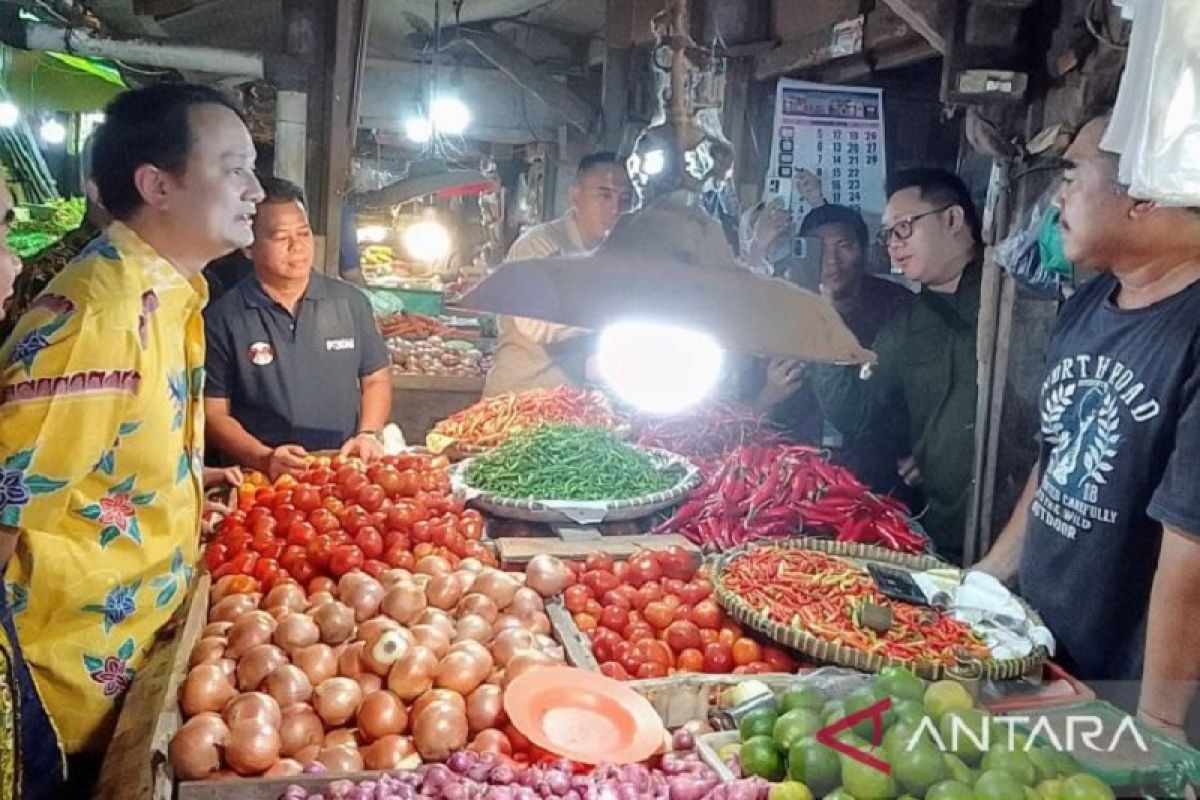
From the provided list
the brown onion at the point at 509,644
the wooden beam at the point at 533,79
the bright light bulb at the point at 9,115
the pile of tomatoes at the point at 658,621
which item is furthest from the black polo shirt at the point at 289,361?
the bright light bulb at the point at 9,115

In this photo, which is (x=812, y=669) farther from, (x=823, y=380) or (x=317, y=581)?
(x=823, y=380)

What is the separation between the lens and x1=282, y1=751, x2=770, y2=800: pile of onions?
6.48ft

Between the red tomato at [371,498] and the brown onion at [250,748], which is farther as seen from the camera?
the red tomato at [371,498]

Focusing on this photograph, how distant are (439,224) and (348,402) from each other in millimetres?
12505

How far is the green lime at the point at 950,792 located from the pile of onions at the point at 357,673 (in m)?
0.95

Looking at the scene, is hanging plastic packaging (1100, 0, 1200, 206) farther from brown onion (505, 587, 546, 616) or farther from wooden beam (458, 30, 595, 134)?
wooden beam (458, 30, 595, 134)

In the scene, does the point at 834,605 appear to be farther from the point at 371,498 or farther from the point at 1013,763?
the point at 371,498

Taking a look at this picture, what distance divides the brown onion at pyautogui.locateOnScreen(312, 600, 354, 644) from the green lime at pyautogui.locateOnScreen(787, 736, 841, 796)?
129cm

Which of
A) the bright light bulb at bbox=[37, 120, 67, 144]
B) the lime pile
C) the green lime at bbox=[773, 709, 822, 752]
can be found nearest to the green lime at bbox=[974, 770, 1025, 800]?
→ the lime pile

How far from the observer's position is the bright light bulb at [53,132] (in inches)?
829

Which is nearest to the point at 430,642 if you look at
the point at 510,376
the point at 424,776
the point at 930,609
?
the point at 424,776

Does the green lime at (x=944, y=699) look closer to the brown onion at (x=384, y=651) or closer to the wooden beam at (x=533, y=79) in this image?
the brown onion at (x=384, y=651)

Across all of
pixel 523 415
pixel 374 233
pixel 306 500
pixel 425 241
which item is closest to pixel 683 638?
pixel 306 500

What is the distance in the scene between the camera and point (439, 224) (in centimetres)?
1684
